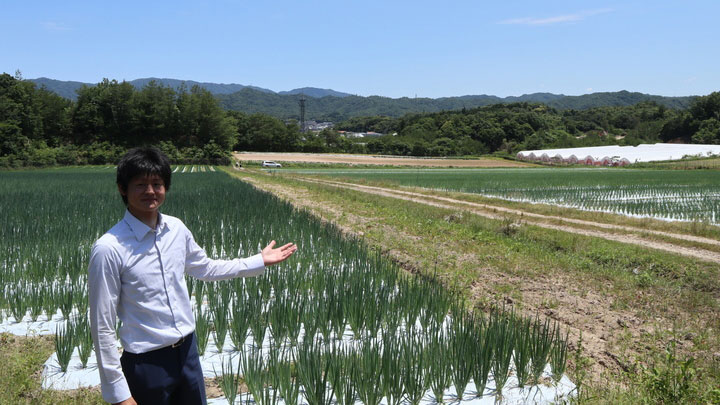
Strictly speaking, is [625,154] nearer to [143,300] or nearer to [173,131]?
[173,131]

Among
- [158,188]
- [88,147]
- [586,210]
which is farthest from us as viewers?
[88,147]

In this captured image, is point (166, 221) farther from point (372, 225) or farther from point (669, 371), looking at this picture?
point (372, 225)

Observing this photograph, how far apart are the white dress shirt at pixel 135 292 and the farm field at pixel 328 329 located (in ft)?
2.75

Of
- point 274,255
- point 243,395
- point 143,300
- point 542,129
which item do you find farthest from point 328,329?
point 542,129

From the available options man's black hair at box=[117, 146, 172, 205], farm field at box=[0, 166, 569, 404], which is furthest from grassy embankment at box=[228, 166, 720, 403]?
man's black hair at box=[117, 146, 172, 205]

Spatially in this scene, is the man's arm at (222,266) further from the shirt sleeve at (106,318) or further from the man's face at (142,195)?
the shirt sleeve at (106,318)

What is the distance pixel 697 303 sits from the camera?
22.3 ft

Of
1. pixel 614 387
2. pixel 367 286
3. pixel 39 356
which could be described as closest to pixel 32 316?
pixel 39 356

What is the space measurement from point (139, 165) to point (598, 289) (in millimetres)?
6591

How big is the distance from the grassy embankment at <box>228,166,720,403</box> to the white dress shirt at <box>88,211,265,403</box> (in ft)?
8.71

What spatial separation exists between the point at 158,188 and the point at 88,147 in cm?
6679

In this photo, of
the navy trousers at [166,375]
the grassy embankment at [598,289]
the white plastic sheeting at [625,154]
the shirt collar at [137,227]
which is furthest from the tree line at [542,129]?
the shirt collar at [137,227]

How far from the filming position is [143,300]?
7.75 ft

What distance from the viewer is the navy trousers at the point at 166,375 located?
7.82ft
